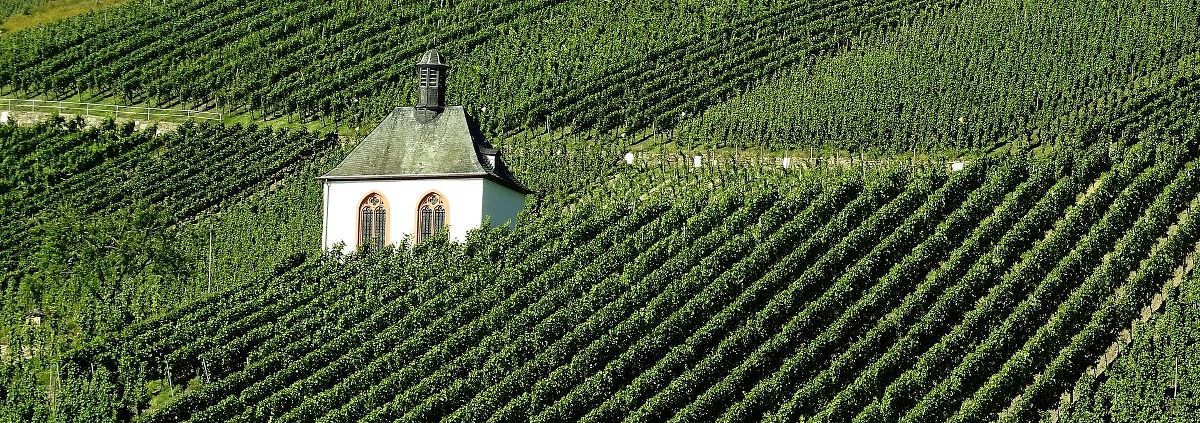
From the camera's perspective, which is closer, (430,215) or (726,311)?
(726,311)

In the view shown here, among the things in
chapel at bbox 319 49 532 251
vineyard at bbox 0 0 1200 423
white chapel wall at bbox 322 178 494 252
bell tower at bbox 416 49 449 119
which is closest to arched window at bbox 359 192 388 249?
chapel at bbox 319 49 532 251

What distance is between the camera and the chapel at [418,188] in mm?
42250

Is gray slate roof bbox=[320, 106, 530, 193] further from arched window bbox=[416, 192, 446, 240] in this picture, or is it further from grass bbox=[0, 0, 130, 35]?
grass bbox=[0, 0, 130, 35]

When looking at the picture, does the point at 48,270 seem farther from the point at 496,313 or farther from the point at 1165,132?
the point at 1165,132

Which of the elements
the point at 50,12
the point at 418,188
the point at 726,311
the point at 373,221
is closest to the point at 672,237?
the point at 726,311

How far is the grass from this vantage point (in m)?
66.3

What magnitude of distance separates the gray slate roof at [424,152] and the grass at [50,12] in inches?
1030

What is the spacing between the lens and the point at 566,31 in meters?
59.9

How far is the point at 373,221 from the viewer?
4291 centimetres

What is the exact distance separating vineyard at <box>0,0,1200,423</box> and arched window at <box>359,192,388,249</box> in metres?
1.35

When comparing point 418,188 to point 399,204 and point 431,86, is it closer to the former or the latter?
point 399,204

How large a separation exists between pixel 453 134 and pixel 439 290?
310 inches

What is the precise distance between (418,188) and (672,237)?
7.64 metres

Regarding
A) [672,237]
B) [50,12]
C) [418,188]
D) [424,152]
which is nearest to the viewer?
[672,237]
